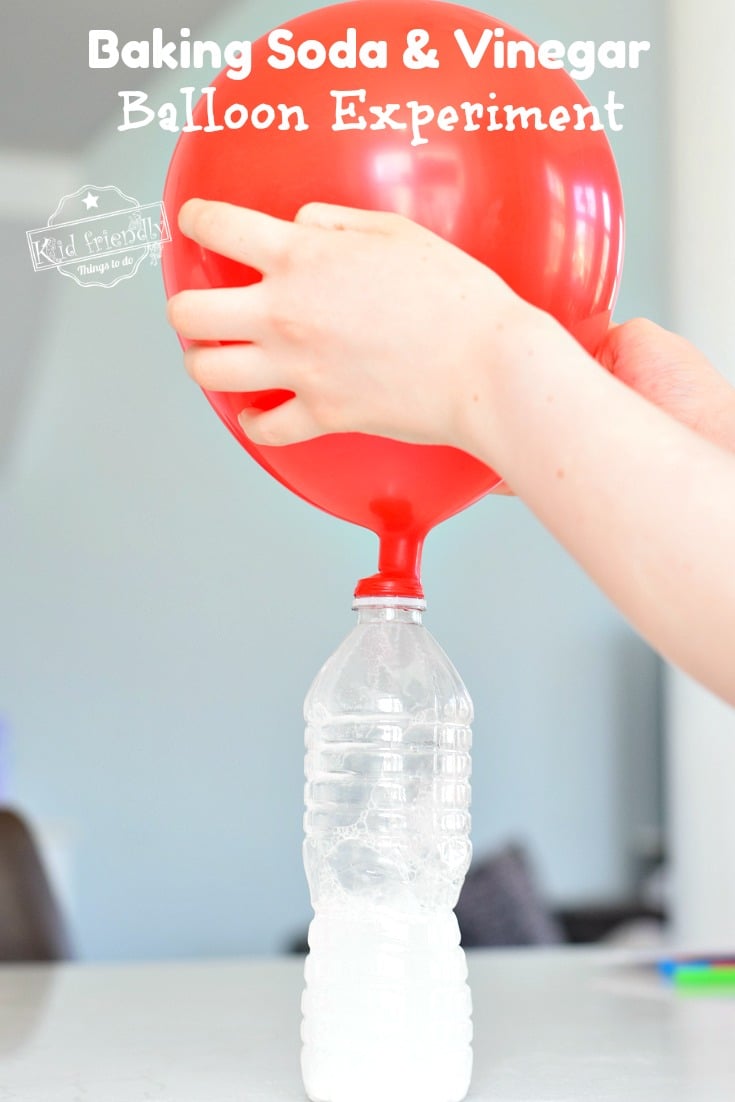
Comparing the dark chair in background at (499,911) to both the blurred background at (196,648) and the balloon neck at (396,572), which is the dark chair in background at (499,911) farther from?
the balloon neck at (396,572)

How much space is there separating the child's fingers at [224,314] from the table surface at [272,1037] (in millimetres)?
447

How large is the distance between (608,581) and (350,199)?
10.3 inches

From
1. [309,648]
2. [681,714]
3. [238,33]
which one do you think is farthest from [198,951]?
[238,33]

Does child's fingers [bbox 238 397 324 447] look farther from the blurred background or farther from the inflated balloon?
the blurred background

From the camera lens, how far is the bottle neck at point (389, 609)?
815 mm

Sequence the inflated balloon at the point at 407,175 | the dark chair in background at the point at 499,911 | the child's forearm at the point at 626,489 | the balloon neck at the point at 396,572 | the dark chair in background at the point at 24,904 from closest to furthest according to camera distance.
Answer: the child's forearm at the point at 626,489 < the inflated balloon at the point at 407,175 < the balloon neck at the point at 396,572 < the dark chair in background at the point at 24,904 < the dark chair in background at the point at 499,911

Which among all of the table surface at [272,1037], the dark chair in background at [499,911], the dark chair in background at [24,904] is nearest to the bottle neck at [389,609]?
the table surface at [272,1037]

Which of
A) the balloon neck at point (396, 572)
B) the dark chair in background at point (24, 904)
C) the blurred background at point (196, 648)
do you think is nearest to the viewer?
the balloon neck at point (396, 572)

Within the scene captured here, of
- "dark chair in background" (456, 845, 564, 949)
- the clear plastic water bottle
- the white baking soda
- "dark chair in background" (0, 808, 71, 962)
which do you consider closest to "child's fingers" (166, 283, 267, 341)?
the clear plastic water bottle

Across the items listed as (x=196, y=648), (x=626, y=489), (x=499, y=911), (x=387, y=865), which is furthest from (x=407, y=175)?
(x=196, y=648)

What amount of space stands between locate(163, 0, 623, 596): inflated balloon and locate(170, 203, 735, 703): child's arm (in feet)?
0.19

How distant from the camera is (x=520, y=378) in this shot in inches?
24.2

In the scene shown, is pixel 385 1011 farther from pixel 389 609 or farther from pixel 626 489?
pixel 626 489

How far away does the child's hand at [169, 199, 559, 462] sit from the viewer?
0.62 metres
